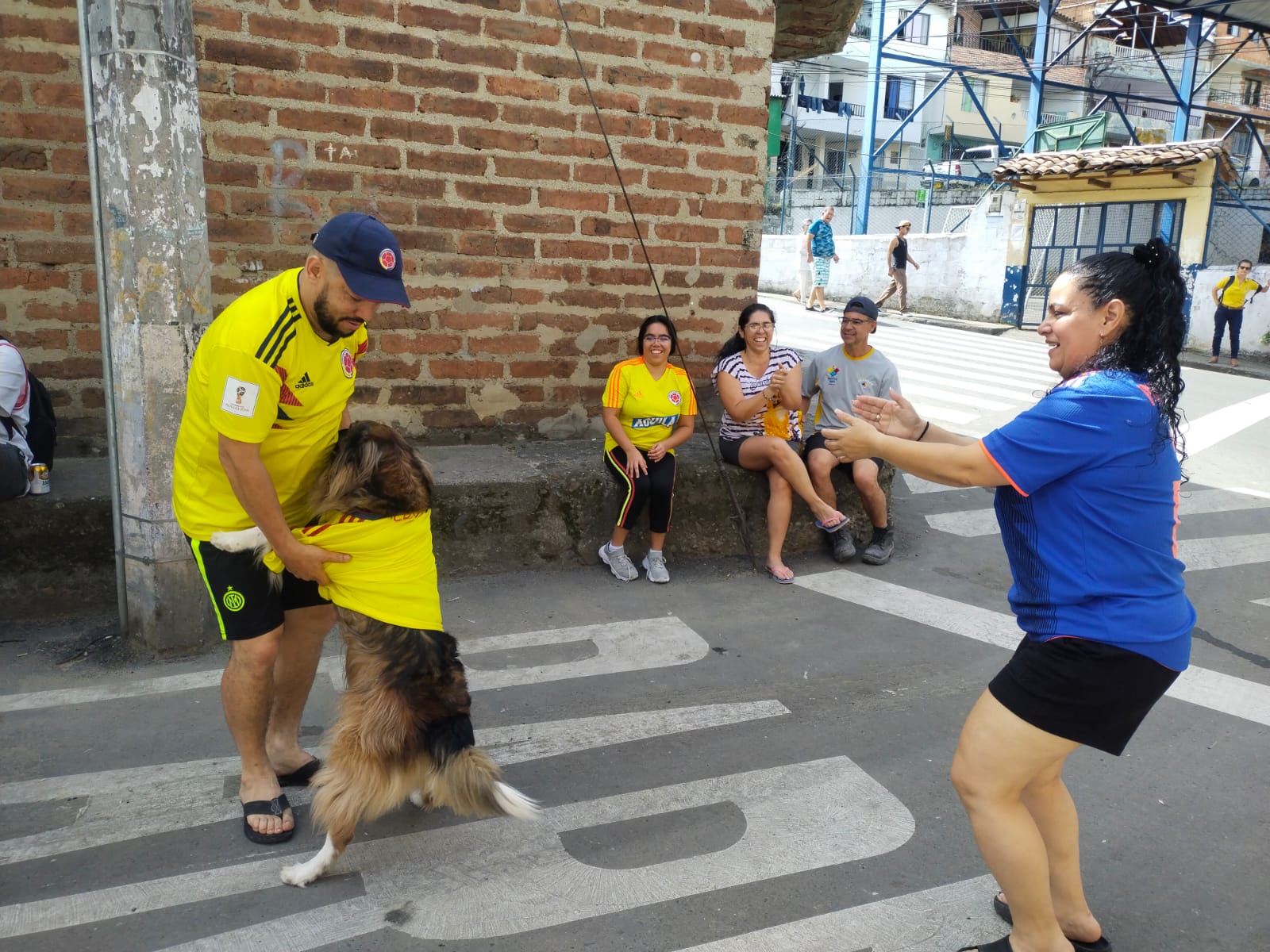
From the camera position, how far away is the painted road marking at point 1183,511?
723 centimetres

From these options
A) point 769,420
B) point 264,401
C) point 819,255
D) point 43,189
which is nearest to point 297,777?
point 264,401

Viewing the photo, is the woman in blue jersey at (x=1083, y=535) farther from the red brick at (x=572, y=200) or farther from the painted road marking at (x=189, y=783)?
the red brick at (x=572, y=200)

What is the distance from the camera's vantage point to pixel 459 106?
5.77 metres

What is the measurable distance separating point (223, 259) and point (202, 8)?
4.21 feet

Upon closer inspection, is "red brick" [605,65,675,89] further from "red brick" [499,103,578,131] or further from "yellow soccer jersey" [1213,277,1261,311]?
"yellow soccer jersey" [1213,277,1261,311]

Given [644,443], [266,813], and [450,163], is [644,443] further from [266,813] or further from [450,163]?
[266,813]

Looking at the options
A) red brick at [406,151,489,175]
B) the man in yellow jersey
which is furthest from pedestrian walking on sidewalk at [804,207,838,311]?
the man in yellow jersey

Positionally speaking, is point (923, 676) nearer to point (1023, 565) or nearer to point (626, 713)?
point (626, 713)

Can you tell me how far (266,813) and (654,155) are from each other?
4.69m

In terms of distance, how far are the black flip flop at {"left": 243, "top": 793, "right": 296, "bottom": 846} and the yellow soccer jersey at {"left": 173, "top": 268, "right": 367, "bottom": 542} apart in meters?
0.90

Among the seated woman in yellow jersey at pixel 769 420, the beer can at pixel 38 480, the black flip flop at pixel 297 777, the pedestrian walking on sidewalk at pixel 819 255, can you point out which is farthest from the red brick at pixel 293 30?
the pedestrian walking on sidewalk at pixel 819 255

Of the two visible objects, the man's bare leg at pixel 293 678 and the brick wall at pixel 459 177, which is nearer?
the man's bare leg at pixel 293 678

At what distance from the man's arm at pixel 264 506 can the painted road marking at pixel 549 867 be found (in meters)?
0.97

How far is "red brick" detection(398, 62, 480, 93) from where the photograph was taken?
5.59 metres
